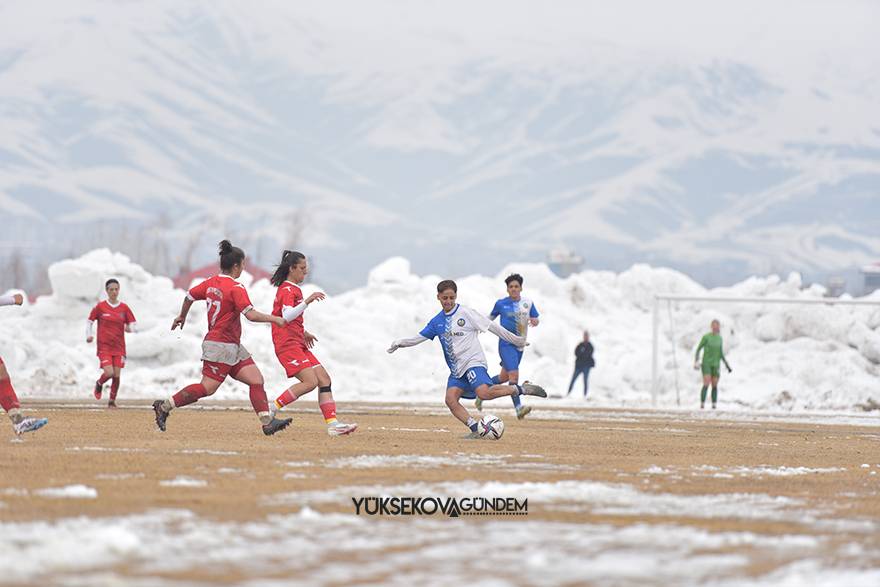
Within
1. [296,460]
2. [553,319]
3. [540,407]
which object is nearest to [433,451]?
[296,460]

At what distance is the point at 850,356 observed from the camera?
131ft

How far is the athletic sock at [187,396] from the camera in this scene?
14914 mm

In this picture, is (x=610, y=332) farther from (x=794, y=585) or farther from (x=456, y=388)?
(x=794, y=585)

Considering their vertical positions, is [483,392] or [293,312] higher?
[293,312]

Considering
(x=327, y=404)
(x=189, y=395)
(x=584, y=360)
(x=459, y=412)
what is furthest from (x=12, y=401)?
(x=584, y=360)

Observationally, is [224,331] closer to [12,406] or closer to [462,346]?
[12,406]

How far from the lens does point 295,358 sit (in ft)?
49.9

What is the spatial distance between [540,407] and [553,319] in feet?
63.6

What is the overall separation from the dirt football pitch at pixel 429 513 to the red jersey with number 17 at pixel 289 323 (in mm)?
962

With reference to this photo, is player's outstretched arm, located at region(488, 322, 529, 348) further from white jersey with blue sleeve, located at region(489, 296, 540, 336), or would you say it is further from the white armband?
white jersey with blue sleeve, located at region(489, 296, 540, 336)

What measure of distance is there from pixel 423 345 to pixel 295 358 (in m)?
27.7

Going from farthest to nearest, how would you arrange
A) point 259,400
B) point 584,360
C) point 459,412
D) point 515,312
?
point 584,360 < point 515,312 < point 259,400 < point 459,412

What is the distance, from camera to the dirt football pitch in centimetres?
648

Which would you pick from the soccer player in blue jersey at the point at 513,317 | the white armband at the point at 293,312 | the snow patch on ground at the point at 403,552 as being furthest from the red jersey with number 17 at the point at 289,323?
the snow patch on ground at the point at 403,552
